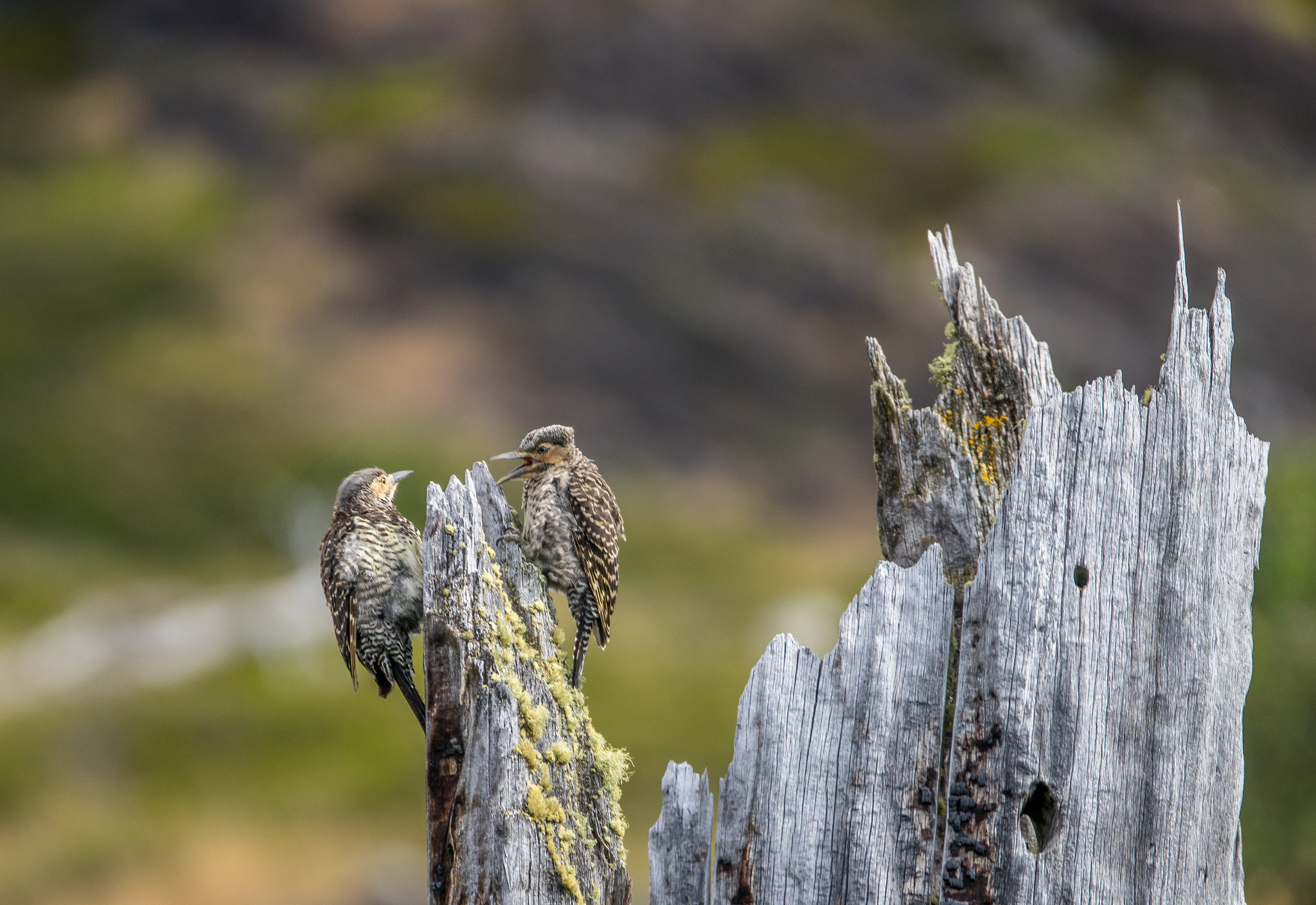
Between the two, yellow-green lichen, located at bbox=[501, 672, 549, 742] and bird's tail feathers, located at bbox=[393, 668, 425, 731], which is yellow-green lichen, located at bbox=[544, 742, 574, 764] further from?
bird's tail feathers, located at bbox=[393, 668, 425, 731]

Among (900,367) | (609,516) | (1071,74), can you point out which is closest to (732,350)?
(900,367)

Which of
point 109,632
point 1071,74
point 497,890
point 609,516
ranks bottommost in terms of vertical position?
point 497,890

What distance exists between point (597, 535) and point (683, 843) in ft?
6.55

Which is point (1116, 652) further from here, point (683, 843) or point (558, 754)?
point (558, 754)

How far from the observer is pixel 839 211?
50.1 metres

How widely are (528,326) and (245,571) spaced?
19.3 m

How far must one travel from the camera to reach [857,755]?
386 centimetres

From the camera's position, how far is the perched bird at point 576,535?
5.79 m

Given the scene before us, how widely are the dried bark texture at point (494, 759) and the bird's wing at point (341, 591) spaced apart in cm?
173

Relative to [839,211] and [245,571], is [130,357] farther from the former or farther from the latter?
[839,211]

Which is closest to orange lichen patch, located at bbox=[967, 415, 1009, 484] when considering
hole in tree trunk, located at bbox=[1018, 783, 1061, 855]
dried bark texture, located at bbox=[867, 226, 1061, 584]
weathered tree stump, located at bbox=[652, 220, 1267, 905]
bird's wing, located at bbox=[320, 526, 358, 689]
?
dried bark texture, located at bbox=[867, 226, 1061, 584]

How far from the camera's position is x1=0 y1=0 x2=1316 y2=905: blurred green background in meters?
18.6

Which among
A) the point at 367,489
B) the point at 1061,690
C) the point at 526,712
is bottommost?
the point at 526,712

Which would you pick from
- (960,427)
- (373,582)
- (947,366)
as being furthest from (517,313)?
(960,427)
